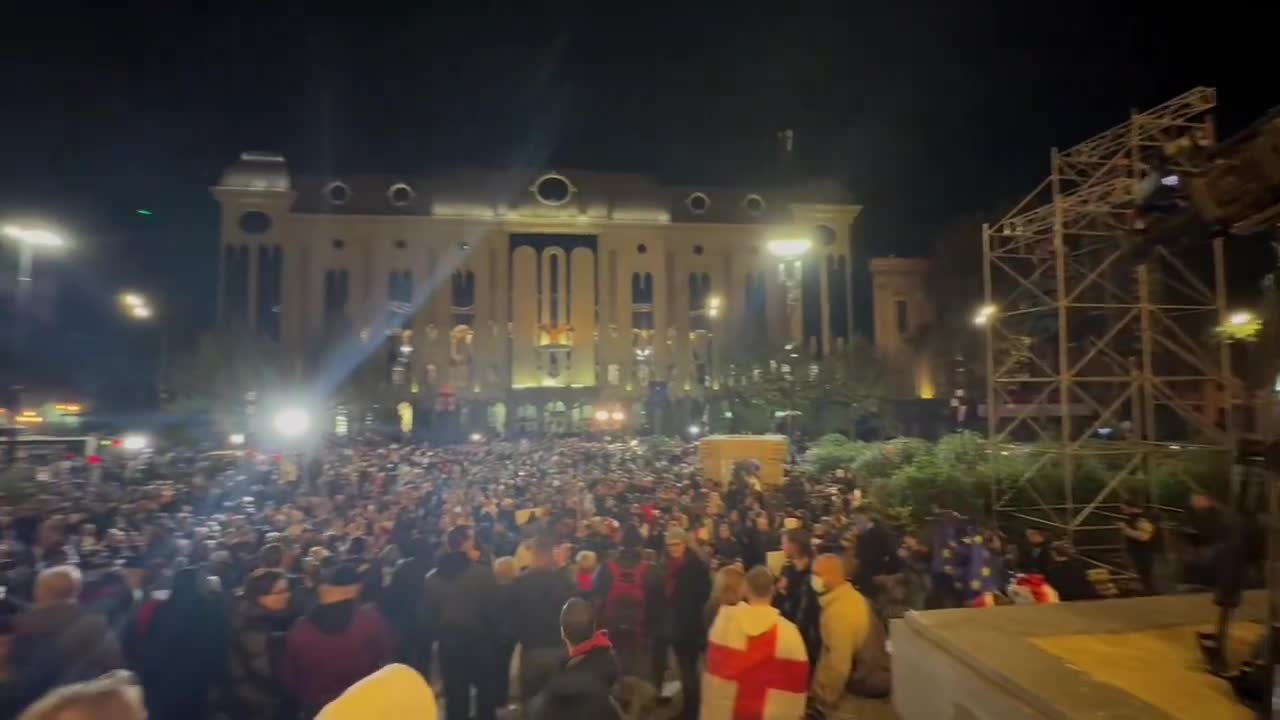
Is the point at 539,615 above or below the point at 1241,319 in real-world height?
below

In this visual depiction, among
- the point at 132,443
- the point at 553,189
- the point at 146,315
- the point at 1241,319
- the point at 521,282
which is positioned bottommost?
the point at 132,443

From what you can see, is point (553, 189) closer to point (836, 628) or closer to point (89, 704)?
point (836, 628)

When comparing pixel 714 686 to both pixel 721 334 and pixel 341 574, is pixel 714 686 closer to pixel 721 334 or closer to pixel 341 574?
pixel 341 574

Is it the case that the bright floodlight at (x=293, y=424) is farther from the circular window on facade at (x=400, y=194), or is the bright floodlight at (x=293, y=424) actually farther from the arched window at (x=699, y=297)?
the arched window at (x=699, y=297)

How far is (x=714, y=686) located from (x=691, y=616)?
5.78 ft

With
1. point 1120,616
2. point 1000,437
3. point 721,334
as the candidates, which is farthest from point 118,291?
point 1120,616

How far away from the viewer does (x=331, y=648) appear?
4.19m

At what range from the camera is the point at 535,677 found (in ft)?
15.3

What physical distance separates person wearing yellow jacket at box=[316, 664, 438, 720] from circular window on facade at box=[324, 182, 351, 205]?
158 ft

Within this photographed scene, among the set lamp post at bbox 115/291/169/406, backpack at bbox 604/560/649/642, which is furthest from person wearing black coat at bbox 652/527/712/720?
lamp post at bbox 115/291/169/406

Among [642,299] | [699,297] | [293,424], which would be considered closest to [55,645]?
[293,424]

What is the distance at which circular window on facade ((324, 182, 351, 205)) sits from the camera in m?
45.8

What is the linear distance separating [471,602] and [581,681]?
2104 mm

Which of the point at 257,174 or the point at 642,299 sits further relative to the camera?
the point at 642,299
